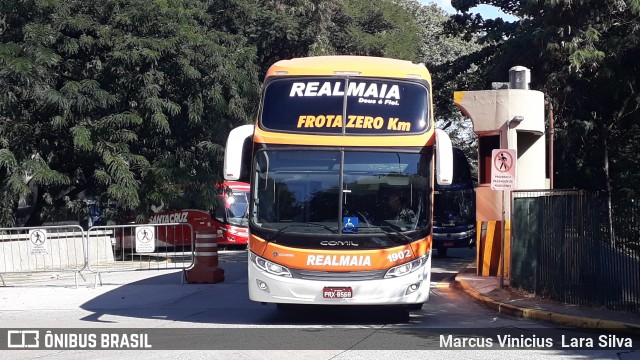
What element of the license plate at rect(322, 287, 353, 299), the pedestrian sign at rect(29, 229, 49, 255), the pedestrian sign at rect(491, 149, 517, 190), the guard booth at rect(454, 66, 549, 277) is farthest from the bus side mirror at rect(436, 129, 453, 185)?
the pedestrian sign at rect(29, 229, 49, 255)

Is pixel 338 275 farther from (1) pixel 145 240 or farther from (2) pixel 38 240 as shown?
(2) pixel 38 240

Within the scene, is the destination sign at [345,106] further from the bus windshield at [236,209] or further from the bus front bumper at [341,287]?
the bus windshield at [236,209]

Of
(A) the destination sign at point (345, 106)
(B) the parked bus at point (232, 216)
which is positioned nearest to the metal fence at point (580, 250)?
(A) the destination sign at point (345, 106)

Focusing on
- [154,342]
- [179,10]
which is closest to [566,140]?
[179,10]

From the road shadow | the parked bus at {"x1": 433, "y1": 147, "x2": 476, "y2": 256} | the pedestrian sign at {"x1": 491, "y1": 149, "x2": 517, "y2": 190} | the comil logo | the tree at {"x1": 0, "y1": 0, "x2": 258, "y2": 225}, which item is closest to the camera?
the comil logo

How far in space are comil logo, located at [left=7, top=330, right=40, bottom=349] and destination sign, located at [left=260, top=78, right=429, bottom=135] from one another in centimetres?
460

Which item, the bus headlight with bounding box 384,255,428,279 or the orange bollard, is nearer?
the bus headlight with bounding box 384,255,428,279

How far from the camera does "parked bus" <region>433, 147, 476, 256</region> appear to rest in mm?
29938

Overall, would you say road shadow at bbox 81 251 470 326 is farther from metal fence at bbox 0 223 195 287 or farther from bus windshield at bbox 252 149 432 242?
bus windshield at bbox 252 149 432 242

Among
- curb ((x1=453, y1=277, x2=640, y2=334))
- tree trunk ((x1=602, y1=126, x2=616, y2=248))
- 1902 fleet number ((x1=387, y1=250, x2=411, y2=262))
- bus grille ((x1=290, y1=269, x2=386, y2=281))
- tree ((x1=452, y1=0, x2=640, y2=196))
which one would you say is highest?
tree ((x1=452, y1=0, x2=640, y2=196))

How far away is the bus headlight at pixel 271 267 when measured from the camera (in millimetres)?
12047

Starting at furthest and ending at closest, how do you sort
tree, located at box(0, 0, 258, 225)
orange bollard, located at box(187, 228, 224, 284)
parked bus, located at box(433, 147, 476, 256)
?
parked bus, located at box(433, 147, 476, 256), tree, located at box(0, 0, 258, 225), orange bollard, located at box(187, 228, 224, 284)

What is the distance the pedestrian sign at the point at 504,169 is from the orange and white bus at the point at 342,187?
12.6 ft

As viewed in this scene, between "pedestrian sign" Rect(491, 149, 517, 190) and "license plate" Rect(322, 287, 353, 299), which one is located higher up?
"pedestrian sign" Rect(491, 149, 517, 190)
